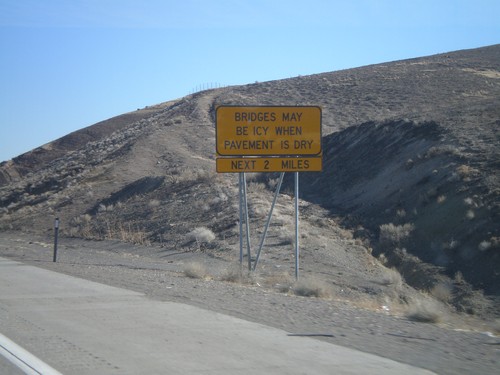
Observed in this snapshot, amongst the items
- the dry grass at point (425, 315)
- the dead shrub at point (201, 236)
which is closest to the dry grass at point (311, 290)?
the dry grass at point (425, 315)

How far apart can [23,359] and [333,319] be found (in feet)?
18.8

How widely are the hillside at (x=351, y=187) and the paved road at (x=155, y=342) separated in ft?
31.3

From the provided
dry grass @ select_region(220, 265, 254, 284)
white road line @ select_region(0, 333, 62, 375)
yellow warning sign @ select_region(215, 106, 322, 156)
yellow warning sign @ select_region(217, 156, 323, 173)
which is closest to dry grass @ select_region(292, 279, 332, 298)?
dry grass @ select_region(220, 265, 254, 284)

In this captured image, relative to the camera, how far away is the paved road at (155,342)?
834 cm

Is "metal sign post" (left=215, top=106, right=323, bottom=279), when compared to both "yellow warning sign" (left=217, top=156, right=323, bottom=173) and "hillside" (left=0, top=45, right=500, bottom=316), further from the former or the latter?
"hillside" (left=0, top=45, right=500, bottom=316)

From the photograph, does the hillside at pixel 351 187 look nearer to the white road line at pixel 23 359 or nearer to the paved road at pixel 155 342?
the paved road at pixel 155 342

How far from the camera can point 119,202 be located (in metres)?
43.2

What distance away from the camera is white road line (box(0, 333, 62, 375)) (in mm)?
7996

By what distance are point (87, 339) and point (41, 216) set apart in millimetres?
37606

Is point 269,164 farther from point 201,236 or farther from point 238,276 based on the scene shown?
point 201,236

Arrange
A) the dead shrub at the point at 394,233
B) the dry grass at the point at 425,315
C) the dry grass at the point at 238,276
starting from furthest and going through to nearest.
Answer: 1. the dead shrub at the point at 394,233
2. the dry grass at the point at 238,276
3. the dry grass at the point at 425,315

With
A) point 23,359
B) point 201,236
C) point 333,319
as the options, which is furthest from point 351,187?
point 23,359

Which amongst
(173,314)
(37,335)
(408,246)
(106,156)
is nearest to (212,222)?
(408,246)

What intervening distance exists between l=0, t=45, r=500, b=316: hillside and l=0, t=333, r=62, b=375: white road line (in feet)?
41.5
